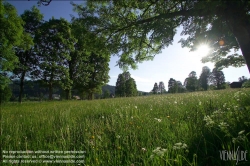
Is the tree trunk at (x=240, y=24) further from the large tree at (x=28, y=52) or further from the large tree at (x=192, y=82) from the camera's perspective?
the large tree at (x=192, y=82)

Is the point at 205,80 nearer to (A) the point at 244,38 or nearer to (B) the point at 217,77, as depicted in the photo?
(B) the point at 217,77

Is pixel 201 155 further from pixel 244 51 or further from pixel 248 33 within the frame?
pixel 248 33

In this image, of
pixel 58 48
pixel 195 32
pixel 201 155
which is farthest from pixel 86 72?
pixel 201 155

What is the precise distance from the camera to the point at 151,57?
665 centimetres

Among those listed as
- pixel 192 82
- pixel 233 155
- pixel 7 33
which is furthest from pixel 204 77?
pixel 233 155

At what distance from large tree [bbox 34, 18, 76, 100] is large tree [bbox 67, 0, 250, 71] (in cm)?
1937

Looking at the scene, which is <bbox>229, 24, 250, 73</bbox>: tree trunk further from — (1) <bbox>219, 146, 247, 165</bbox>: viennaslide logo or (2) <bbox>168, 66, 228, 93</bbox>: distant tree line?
(2) <bbox>168, 66, 228, 93</bbox>: distant tree line

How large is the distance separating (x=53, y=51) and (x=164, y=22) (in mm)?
23916

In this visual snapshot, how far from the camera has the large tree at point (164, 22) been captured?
3.32 meters

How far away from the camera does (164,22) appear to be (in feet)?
12.5

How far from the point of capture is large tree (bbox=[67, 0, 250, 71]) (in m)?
3.32

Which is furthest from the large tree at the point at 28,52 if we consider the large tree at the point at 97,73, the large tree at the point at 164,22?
the large tree at the point at 164,22

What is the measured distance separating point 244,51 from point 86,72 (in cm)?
2984

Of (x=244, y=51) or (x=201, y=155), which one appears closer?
(x=201, y=155)
